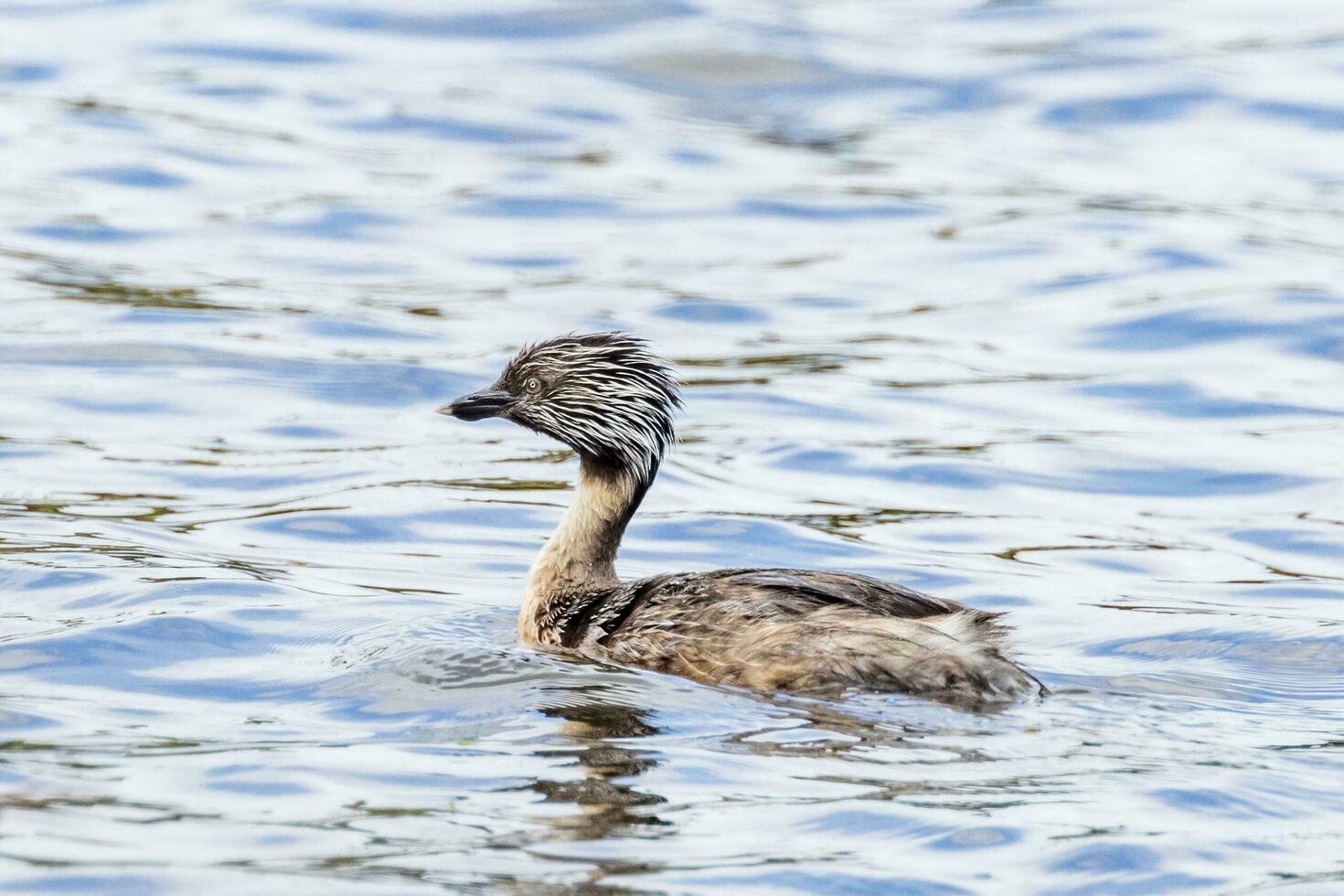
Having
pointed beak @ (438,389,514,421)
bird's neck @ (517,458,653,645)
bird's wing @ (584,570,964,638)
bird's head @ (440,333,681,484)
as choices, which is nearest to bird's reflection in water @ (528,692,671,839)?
bird's wing @ (584,570,964,638)

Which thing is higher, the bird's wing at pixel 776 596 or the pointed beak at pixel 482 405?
the pointed beak at pixel 482 405

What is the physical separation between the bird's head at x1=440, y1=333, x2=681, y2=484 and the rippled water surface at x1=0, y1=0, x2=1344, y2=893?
932mm

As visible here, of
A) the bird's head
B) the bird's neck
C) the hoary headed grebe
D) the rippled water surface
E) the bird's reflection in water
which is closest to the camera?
the bird's reflection in water

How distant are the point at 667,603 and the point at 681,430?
5.18m

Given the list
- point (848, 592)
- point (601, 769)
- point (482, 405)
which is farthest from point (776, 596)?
point (482, 405)

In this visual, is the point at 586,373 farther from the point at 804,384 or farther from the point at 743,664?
the point at 804,384

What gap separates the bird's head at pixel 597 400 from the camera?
9500 mm

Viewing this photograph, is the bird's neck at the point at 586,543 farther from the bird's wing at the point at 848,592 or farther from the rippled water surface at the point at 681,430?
the bird's wing at the point at 848,592

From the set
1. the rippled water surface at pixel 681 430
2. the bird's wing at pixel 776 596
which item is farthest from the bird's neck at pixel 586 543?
the bird's wing at pixel 776 596

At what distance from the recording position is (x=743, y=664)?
27.5ft

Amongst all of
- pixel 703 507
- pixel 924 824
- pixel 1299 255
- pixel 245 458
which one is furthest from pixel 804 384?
pixel 924 824

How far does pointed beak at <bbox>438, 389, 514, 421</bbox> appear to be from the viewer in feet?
32.0

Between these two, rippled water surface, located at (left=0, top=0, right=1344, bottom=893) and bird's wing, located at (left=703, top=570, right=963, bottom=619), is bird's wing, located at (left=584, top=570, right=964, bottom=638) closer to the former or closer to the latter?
bird's wing, located at (left=703, top=570, right=963, bottom=619)

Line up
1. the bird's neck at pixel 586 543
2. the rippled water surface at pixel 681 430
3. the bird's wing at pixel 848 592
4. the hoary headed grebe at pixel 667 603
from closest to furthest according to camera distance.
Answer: the rippled water surface at pixel 681 430 → the hoary headed grebe at pixel 667 603 → the bird's wing at pixel 848 592 → the bird's neck at pixel 586 543
